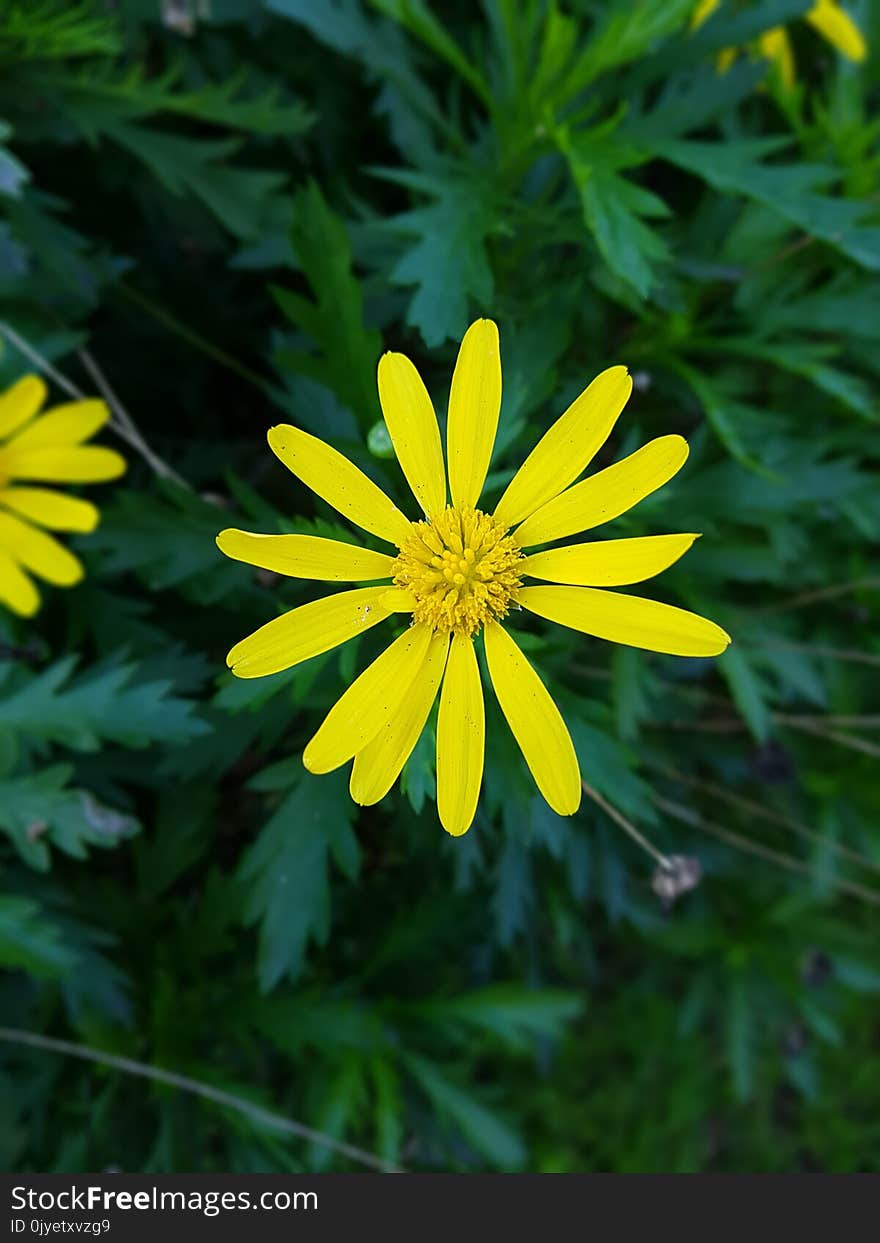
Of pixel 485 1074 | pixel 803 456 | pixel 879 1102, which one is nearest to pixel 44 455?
pixel 803 456

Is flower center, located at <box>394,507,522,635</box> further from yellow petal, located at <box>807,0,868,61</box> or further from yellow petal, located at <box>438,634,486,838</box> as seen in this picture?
Result: yellow petal, located at <box>807,0,868,61</box>

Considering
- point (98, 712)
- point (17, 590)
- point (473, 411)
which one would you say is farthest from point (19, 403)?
point (473, 411)

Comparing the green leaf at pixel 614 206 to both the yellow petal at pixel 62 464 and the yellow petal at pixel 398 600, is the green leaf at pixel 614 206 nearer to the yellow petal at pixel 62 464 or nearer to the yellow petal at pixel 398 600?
the yellow petal at pixel 398 600

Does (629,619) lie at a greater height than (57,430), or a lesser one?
lesser

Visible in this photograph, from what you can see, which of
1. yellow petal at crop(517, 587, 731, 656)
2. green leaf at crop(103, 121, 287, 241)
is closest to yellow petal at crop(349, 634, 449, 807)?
yellow petal at crop(517, 587, 731, 656)

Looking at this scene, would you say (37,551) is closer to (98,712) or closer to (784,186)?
(98,712)

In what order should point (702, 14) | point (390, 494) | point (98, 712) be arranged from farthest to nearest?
1. point (702, 14)
2. point (98, 712)
3. point (390, 494)
